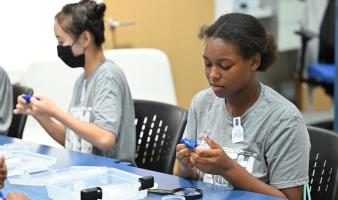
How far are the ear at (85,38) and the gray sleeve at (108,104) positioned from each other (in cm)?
20

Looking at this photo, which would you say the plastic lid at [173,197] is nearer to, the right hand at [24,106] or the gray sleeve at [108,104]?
the gray sleeve at [108,104]

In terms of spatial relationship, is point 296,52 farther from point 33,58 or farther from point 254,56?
point 254,56

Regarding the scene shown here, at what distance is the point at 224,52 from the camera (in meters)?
1.88

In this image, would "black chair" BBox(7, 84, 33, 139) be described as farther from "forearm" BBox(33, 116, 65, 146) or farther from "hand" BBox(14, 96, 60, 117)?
"hand" BBox(14, 96, 60, 117)

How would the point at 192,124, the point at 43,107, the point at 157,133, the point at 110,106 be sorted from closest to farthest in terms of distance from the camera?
the point at 192,124 → the point at 43,107 → the point at 110,106 → the point at 157,133

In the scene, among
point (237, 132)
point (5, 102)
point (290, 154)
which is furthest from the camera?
point (5, 102)

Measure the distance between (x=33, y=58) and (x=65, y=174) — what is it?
201 centimetres

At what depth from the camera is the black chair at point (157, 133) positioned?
2525 mm

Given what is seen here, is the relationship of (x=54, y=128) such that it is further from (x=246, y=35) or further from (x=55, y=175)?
(x=246, y=35)

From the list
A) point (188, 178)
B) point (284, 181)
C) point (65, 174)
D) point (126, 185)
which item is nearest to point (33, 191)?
point (65, 174)

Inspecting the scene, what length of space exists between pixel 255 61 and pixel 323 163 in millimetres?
416

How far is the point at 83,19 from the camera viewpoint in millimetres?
2662

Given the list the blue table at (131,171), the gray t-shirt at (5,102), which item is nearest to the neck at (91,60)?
the blue table at (131,171)

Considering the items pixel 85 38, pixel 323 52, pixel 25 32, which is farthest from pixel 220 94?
pixel 323 52
